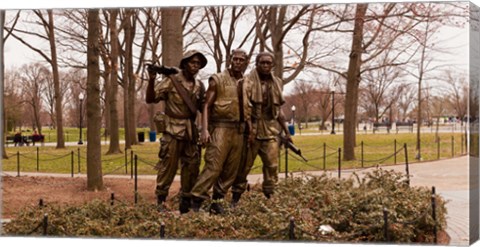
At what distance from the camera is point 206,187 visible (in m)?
8.89

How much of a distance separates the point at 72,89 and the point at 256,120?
13.9 feet

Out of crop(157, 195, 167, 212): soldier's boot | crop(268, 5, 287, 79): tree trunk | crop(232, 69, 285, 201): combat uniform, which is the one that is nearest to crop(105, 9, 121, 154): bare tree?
crop(268, 5, 287, 79): tree trunk

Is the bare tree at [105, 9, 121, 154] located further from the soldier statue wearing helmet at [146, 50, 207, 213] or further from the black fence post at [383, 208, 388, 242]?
the black fence post at [383, 208, 388, 242]

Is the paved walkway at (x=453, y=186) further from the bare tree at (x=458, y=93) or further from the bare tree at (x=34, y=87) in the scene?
the bare tree at (x=34, y=87)

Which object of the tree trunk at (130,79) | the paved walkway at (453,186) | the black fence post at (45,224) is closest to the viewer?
the paved walkway at (453,186)

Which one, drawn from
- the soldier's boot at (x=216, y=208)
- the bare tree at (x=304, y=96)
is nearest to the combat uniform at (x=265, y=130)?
the soldier's boot at (x=216, y=208)

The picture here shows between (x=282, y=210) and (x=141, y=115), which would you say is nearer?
(x=282, y=210)

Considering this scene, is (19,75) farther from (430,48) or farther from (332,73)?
(430,48)

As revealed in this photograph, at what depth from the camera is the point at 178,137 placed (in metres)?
8.91

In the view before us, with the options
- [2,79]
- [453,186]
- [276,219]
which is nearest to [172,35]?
[2,79]

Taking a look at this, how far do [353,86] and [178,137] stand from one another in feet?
15.4

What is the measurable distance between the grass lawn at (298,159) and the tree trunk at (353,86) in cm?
13

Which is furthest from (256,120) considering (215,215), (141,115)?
(141,115)

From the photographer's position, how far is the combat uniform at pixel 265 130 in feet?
30.7
